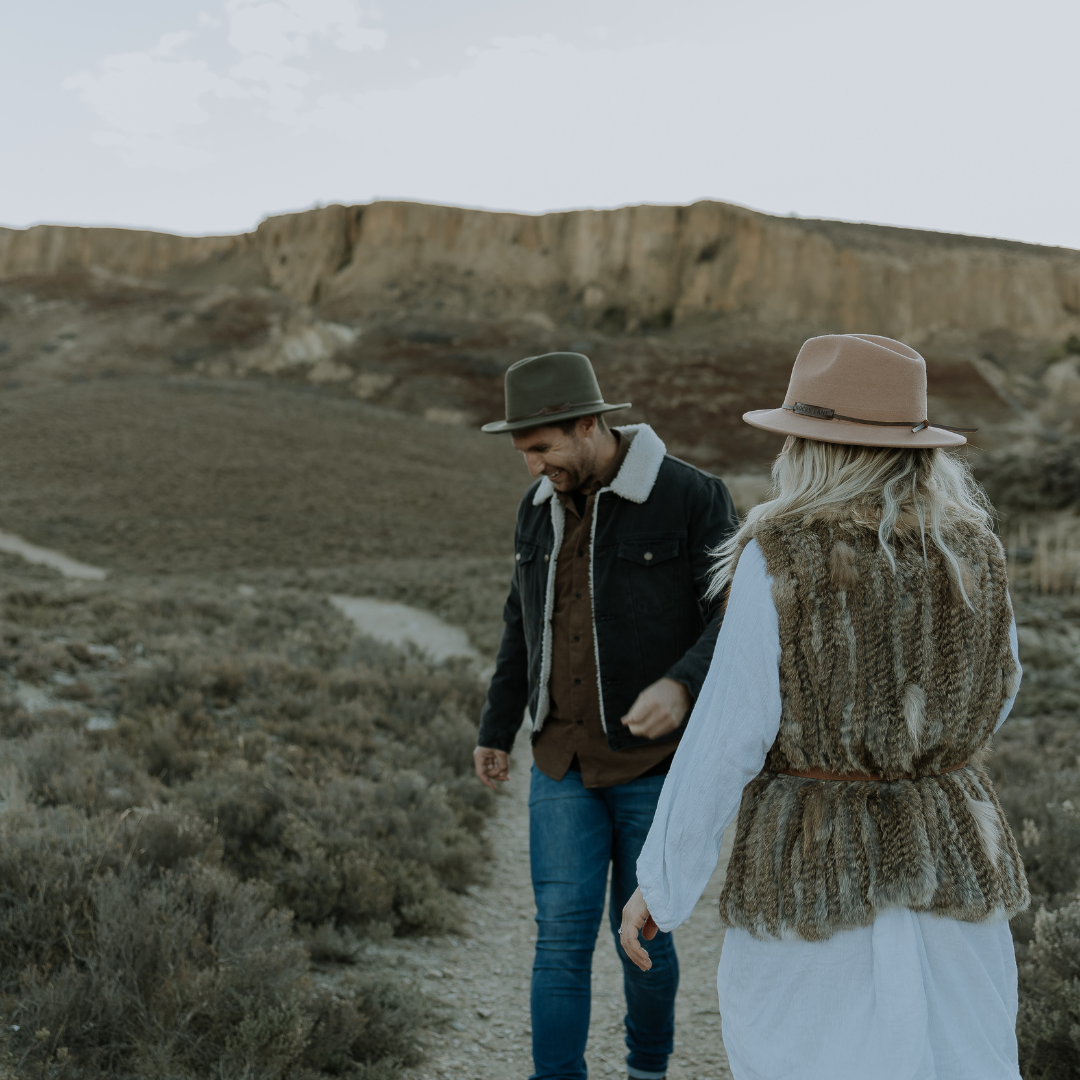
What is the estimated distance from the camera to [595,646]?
2.64m

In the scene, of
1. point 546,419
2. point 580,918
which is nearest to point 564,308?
point 546,419

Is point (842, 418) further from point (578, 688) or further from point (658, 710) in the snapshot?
point (578, 688)

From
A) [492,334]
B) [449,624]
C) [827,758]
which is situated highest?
[492,334]

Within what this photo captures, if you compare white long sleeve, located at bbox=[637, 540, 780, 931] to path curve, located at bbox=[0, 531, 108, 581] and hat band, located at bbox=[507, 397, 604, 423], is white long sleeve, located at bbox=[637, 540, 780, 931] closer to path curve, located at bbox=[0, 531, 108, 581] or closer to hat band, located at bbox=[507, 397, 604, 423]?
hat band, located at bbox=[507, 397, 604, 423]

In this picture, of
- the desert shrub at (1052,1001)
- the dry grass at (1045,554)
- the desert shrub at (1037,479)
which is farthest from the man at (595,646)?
the desert shrub at (1037,479)

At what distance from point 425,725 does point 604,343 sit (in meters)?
44.8

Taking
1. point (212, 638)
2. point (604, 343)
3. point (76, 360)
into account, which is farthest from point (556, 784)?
point (76, 360)

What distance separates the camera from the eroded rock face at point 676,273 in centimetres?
5275

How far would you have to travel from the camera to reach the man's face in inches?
106

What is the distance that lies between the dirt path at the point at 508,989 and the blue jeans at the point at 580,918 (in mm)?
802

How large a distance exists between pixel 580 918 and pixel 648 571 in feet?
3.15

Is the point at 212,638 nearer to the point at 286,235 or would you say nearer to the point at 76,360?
the point at 76,360

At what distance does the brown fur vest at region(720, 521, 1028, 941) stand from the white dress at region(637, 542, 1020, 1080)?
0.12 ft

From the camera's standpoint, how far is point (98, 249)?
6631 cm
